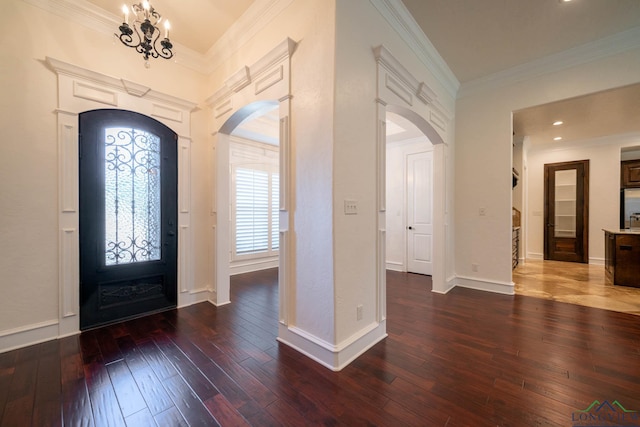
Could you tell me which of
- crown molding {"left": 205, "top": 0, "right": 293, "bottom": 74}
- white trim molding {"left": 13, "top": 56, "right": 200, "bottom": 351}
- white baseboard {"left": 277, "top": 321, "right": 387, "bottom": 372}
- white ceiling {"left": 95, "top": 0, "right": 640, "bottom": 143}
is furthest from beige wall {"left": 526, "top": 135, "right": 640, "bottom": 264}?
white trim molding {"left": 13, "top": 56, "right": 200, "bottom": 351}

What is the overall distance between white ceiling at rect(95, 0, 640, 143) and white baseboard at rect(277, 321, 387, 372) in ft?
11.0

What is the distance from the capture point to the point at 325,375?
192 centimetres

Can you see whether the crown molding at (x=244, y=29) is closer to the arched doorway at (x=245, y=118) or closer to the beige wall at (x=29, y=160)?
the arched doorway at (x=245, y=118)

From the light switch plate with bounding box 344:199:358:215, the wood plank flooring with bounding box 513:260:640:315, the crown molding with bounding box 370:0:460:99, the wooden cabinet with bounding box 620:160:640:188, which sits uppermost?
the crown molding with bounding box 370:0:460:99

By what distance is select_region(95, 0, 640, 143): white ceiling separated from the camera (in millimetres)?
2650

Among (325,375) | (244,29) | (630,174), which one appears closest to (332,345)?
(325,375)

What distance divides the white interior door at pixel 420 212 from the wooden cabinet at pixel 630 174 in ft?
18.8

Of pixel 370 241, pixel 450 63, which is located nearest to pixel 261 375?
pixel 370 241

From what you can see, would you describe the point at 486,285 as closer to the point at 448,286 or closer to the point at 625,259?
the point at 448,286

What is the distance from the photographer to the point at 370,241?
2381 millimetres

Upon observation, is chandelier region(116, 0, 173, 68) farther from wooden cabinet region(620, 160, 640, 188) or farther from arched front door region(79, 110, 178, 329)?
wooden cabinet region(620, 160, 640, 188)

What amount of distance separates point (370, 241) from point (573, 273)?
18.7 ft

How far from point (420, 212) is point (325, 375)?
409cm

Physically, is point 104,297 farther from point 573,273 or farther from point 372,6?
point 573,273
